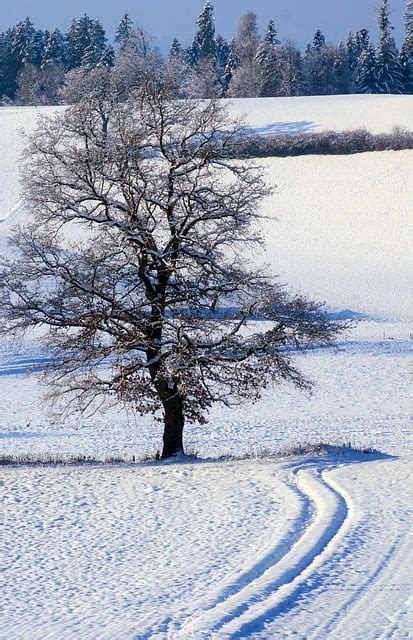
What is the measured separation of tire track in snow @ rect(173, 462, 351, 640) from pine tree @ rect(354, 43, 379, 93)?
362 ft

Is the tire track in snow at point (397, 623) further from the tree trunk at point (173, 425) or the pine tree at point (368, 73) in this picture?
the pine tree at point (368, 73)

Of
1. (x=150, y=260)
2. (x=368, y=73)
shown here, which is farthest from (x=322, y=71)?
(x=150, y=260)

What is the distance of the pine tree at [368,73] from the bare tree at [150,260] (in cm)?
10440

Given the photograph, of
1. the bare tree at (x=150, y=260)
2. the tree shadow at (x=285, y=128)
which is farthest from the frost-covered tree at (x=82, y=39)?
the bare tree at (x=150, y=260)

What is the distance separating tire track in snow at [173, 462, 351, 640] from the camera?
660 centimetres

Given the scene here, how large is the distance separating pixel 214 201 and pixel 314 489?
19.4ft

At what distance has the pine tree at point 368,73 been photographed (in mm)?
113688

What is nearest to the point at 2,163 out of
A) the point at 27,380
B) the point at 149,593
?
the point at 27,380

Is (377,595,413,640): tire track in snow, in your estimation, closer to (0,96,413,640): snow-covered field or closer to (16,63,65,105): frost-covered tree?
(0,96,413,640): snow-covered field

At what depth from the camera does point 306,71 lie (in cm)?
12625

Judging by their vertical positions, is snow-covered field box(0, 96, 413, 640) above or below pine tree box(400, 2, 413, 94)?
below

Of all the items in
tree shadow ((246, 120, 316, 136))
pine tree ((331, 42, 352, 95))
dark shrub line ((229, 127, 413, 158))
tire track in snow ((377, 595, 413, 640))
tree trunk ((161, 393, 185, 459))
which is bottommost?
tree trunk ((161, 393, 185, 459))

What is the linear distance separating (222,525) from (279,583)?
8.43 ft

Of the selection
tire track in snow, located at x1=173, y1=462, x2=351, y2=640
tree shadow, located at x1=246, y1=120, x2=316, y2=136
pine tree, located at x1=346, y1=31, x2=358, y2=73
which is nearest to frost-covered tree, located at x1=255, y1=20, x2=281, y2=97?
pine tree, located at x1=346, y1=31, x2=358, y2=73
